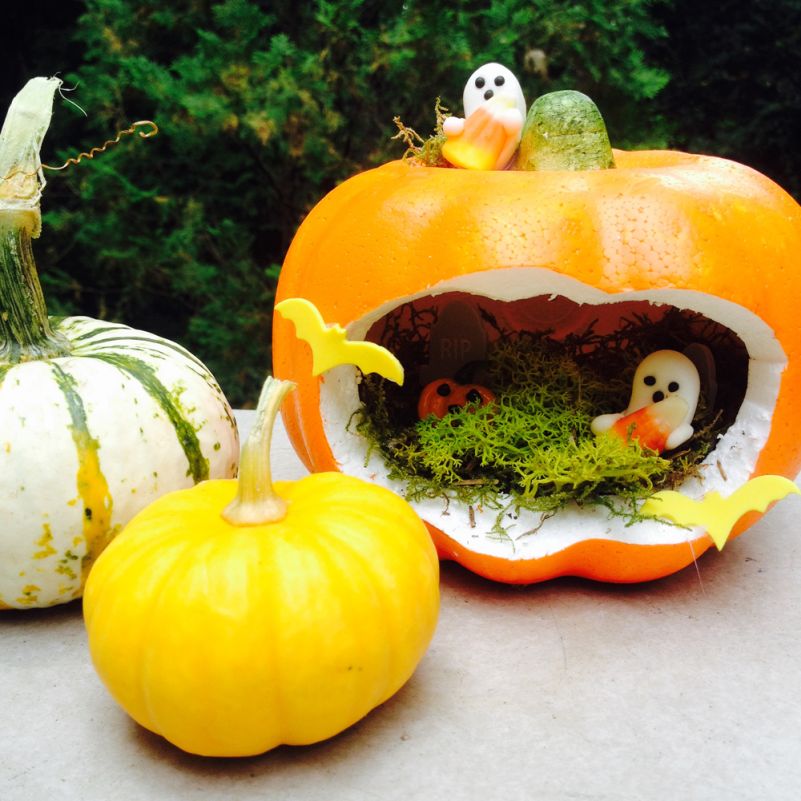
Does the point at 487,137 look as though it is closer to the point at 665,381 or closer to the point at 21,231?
the point at 665,381

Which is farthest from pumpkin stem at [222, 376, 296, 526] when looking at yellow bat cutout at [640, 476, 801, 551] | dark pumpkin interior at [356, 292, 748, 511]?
yellow bat cutout at [640, 476, 801, 551]

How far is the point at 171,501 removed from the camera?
111 centimetres

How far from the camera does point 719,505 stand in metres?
1.24

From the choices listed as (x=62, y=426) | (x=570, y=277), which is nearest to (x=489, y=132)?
(x=570, y=277)

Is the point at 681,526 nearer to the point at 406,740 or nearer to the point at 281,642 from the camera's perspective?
the point at 406,740

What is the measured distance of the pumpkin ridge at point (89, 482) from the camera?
1.23 metres

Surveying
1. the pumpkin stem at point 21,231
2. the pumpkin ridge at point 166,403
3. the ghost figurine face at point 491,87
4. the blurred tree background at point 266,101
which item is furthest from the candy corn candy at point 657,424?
the blurred tree background at point 266,101

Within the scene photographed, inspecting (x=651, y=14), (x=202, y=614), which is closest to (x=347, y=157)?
(x=651, y=14)

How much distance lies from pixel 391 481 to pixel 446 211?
16.6 inches

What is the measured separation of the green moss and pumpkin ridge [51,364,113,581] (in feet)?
1.32

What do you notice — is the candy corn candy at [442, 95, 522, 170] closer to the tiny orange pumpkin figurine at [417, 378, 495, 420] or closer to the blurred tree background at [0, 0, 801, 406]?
the tiny orange pumpkin figurine at [417, 378, 495, 420]

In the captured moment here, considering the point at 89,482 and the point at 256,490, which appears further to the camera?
the point at 89,482

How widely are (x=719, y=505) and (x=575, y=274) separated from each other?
0.37 metres

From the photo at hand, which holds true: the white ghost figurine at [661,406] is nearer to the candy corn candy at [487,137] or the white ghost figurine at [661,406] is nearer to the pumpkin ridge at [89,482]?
the candy corn candy at [487,137]
